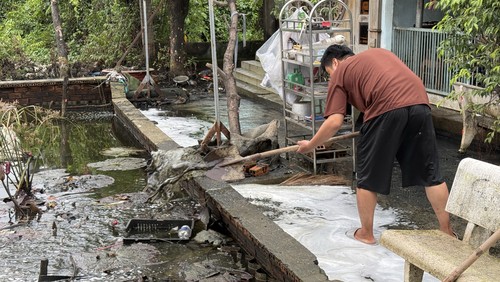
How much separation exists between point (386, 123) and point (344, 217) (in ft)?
4.65

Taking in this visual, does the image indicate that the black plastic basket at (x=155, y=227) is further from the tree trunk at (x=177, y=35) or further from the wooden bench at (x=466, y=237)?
the tree trunk at (x=177, y=35)

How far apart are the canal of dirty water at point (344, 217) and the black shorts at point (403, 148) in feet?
1.90

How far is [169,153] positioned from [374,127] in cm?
318

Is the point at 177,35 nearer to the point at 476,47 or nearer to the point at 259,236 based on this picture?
the point at 476,47

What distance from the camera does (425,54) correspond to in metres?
10.7

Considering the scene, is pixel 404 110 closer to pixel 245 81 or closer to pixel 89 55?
pixel 245 81

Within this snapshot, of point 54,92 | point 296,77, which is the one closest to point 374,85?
point 296,77

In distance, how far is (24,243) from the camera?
234 inches

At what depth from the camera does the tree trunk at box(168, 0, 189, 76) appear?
1686 cm

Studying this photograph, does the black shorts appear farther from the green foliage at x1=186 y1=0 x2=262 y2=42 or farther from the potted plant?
the green foliage at x1=186 y1=0 x2=262 y2=42

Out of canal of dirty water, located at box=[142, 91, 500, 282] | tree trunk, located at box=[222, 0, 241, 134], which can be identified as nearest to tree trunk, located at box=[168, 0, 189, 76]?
tree trunk, located at box=[222, 0, 241, 134]

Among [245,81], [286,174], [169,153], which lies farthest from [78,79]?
[286,174]

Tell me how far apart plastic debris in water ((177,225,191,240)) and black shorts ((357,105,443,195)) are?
1783 mm

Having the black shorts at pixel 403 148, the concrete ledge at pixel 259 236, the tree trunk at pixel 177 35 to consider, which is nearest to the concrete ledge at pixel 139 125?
the concrete ledge at pixel 259 236
